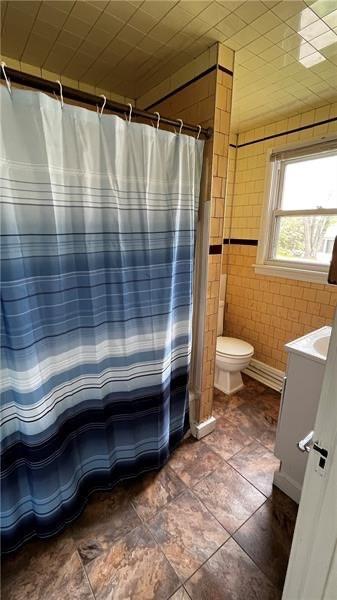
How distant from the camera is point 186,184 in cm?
139

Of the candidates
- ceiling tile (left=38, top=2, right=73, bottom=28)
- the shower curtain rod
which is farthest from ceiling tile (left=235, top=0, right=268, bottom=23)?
Result: ceiling tile (left=38, top=2, right=73, bottom=28)

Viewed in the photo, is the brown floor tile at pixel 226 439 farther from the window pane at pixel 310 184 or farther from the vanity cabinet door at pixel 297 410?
the window pane at pixel 310 184

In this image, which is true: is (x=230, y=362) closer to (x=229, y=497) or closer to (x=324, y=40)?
(x=229, y=497)

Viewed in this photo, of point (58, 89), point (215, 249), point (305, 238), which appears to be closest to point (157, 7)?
point (58, 89)

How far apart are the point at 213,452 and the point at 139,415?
655mm

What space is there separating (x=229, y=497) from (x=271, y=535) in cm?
25

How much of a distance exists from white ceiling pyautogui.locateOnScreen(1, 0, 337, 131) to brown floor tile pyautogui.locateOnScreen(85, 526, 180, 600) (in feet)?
7.83

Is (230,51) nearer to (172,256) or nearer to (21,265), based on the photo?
(172,256)

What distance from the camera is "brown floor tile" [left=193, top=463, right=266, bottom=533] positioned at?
4.45 feet

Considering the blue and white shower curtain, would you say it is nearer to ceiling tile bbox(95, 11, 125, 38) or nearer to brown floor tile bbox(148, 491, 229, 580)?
brown floor tile bbox(148, 491, 229, 580)

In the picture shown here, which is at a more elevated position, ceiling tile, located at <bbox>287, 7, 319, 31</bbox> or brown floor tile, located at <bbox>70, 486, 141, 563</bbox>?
A: ceiling tile, located at <bbox>287, 7, 319, 31</bbox>

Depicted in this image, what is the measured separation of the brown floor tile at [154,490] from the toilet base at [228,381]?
3.21ft

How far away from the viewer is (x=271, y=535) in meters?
1.28

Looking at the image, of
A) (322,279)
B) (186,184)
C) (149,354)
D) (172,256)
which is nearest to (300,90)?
(186,184)
